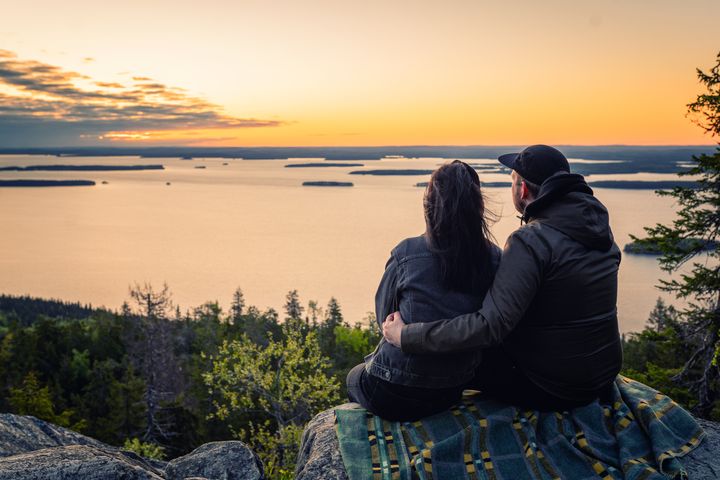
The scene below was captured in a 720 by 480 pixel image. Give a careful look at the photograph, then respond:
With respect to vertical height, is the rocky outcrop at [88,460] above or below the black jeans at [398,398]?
below

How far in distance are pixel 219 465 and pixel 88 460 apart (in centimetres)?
207

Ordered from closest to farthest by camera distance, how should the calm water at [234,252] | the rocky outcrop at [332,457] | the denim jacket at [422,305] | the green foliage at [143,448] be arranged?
the denim jacket at [422,305]
the rocky outcrop at [332,457]
the green foliage at [143,448]
the calm water at [234,252]

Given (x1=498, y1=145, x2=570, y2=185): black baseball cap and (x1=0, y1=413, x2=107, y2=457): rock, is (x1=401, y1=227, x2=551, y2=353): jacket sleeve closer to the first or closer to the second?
(x1=498, y1=145, x2=570, y2=185): black baseball cap

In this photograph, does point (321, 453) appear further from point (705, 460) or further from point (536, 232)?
point (705, 460)

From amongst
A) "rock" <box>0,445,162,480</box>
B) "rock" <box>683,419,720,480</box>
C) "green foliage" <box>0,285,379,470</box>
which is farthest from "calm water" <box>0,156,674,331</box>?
"rock" <box>0,445,162,480</box>

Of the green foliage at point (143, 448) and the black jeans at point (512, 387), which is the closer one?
the black jeans at point (512, 387)

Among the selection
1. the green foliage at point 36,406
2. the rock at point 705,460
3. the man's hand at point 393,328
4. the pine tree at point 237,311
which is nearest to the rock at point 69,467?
the man's hand at point 393,328

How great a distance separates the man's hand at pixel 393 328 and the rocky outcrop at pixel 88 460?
77.9 inches

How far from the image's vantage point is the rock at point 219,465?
5664 mm

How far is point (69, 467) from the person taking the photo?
3.84 m

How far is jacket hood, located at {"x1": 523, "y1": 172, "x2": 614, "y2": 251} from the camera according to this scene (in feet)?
12.2

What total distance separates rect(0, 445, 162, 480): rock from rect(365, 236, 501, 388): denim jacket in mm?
1941

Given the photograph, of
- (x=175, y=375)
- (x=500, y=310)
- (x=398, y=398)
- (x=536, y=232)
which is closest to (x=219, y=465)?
(x=398, y=398)

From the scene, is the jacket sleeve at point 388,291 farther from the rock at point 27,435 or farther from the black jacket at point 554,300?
the rock at point 27,435
